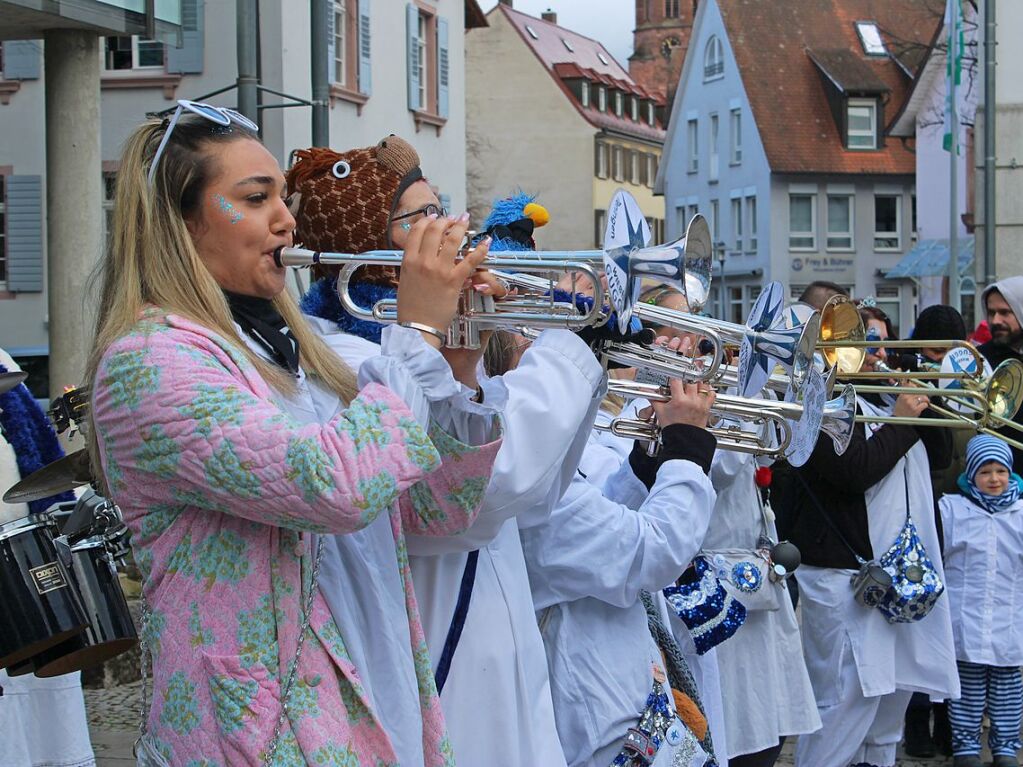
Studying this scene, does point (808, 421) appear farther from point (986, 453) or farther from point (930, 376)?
point (986, 453)

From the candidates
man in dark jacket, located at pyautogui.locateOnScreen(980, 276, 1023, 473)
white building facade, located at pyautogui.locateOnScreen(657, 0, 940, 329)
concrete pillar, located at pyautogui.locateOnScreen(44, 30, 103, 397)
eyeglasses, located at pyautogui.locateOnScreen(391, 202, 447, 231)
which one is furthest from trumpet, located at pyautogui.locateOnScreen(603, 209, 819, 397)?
white building facade, located at pyautogui.locateOnScreen(657, 0, 940, 329)

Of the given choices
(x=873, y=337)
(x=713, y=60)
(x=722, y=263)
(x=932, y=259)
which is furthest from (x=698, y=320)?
(x=713, y=60)

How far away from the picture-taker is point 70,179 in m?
9.47

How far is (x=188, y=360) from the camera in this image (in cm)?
214

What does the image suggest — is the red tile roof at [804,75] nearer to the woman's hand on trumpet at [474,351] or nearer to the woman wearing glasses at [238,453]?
the woman's hand on trumpet at [474,351]

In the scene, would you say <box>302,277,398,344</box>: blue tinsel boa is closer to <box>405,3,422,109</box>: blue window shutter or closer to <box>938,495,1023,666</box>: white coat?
<box>938,495,1023,666</box>: white coat

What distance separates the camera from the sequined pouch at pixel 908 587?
5.40 meters

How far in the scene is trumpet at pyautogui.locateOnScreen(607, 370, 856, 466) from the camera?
3.51 metres

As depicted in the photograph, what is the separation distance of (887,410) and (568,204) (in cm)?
4586

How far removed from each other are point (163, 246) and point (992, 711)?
4983mm

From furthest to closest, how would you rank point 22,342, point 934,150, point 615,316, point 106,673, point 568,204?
point 568,204 → point 934,150 → point 22,342 → point 106,673 → point 615,316

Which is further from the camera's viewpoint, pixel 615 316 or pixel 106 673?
pixel 106 673

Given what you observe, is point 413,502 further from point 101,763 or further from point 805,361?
point 101,763

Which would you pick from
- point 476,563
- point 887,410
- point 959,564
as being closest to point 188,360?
point 476,563
